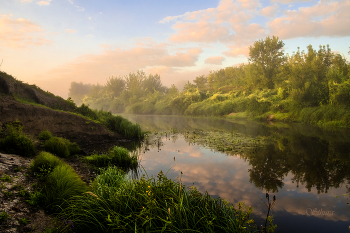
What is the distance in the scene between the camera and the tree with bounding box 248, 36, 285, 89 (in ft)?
110

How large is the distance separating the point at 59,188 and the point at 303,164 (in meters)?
7.78

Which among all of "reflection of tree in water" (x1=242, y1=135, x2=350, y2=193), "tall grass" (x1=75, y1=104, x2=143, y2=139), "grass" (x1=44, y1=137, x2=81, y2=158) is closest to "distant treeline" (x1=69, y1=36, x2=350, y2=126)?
"reflection of tree in water" (x1=242, y1=135, x2=350, y2=193)

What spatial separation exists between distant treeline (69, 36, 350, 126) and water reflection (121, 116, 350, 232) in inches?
417

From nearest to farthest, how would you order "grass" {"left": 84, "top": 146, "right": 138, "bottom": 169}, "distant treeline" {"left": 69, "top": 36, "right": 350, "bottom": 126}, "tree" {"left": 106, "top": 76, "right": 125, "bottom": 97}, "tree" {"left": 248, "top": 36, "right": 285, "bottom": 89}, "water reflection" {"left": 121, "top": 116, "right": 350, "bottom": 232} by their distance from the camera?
"water reflection" {"left": 121, "top": 116, "right": 350, "bottom": 232} < "grass" {"left": 84, "top": 146, "right": 138, "bottom": 169} < "distant treeline" {"left": 69, "top": 36, "right": 350, "bottom": 126} < "tree" {"left": 248, "top": 36, "right": 285, "bottom": 89} < "tree" {"left": 106, "top": 76, "right": 125, "bottom": 97}

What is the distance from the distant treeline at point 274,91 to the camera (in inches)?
775

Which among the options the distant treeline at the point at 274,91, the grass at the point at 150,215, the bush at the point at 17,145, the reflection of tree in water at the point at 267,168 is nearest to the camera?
the grass at the point at 150,215

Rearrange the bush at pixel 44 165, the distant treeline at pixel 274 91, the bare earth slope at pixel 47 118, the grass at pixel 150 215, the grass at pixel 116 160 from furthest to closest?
the distant treeline at pixel 274 91 → the bare earth slope at pixel 47 118 → the grass at pixel 116 160 → the bush at pixel 44 165 → the grass at pixel 150 215

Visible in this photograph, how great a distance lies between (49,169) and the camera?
489cm

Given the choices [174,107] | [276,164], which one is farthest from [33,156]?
[174,107]

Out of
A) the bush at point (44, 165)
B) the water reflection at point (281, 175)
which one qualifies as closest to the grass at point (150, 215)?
the water reflection at point (281, 175)

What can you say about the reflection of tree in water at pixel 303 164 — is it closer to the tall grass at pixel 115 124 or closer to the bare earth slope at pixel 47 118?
the bare earth slope at pixel 47 118

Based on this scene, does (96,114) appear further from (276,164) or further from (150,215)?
(150,215)

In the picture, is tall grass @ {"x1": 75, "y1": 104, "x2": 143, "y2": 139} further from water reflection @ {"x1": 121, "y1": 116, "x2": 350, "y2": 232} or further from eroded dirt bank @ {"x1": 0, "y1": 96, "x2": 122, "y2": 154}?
water reflection @ {"x1": 121, "y1": 116, "x2": 350, "y2": 232}

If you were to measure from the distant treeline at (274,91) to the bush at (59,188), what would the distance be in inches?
793
